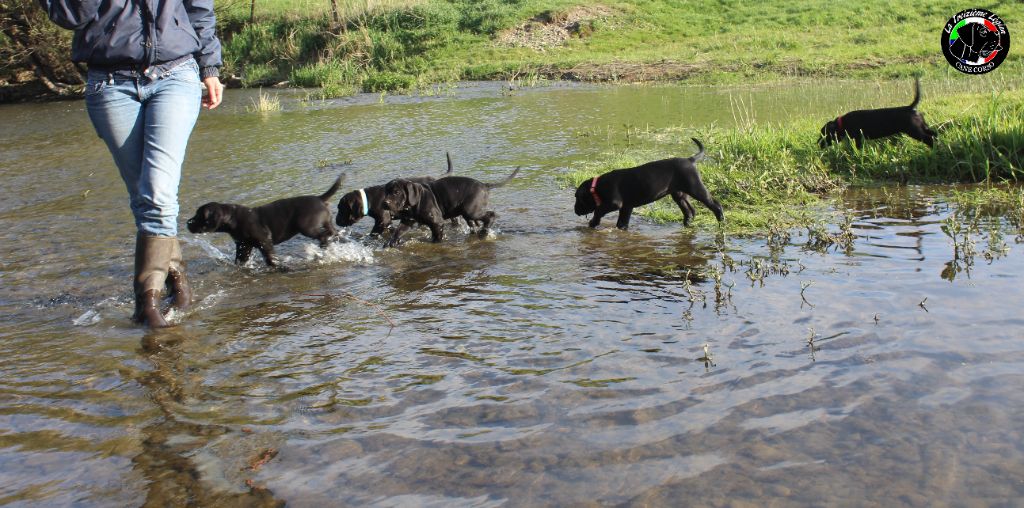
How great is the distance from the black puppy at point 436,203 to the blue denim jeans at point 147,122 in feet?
8.51

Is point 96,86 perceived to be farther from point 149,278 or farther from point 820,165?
point 820,165

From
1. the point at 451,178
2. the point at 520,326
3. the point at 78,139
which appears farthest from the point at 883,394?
the point at 78,139

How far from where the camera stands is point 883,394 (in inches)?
139

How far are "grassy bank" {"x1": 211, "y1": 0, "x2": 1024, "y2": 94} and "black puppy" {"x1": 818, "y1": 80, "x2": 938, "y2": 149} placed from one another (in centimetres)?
861

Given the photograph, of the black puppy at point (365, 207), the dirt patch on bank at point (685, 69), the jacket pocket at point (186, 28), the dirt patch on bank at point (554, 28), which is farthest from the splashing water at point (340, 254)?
the dirt patch on bank at point (554, 28)

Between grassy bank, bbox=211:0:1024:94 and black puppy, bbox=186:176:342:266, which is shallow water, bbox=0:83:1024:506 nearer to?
black puppy, bbox=186:176:342:266

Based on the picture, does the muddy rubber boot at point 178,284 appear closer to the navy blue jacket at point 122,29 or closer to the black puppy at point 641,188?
the navy blue jacket at point 122,29

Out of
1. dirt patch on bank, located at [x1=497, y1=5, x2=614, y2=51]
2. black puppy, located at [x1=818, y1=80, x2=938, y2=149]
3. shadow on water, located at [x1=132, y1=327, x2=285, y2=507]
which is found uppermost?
dirt patch on bank, located at [x1=497, y1=5, x2=614, y2=51]

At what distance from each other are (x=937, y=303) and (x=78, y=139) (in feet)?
45.0

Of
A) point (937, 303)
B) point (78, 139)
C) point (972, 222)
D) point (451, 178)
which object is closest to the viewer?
point (937, 303)

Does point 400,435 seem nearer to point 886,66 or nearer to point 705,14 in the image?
point 886,66

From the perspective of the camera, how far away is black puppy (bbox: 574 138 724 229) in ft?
24.0

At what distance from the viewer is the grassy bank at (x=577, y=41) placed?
1881 centimetres

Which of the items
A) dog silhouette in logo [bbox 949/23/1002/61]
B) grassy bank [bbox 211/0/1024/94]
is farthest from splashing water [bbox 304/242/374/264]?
dog silhouette in logo [bbox 949/23/1002/61]
